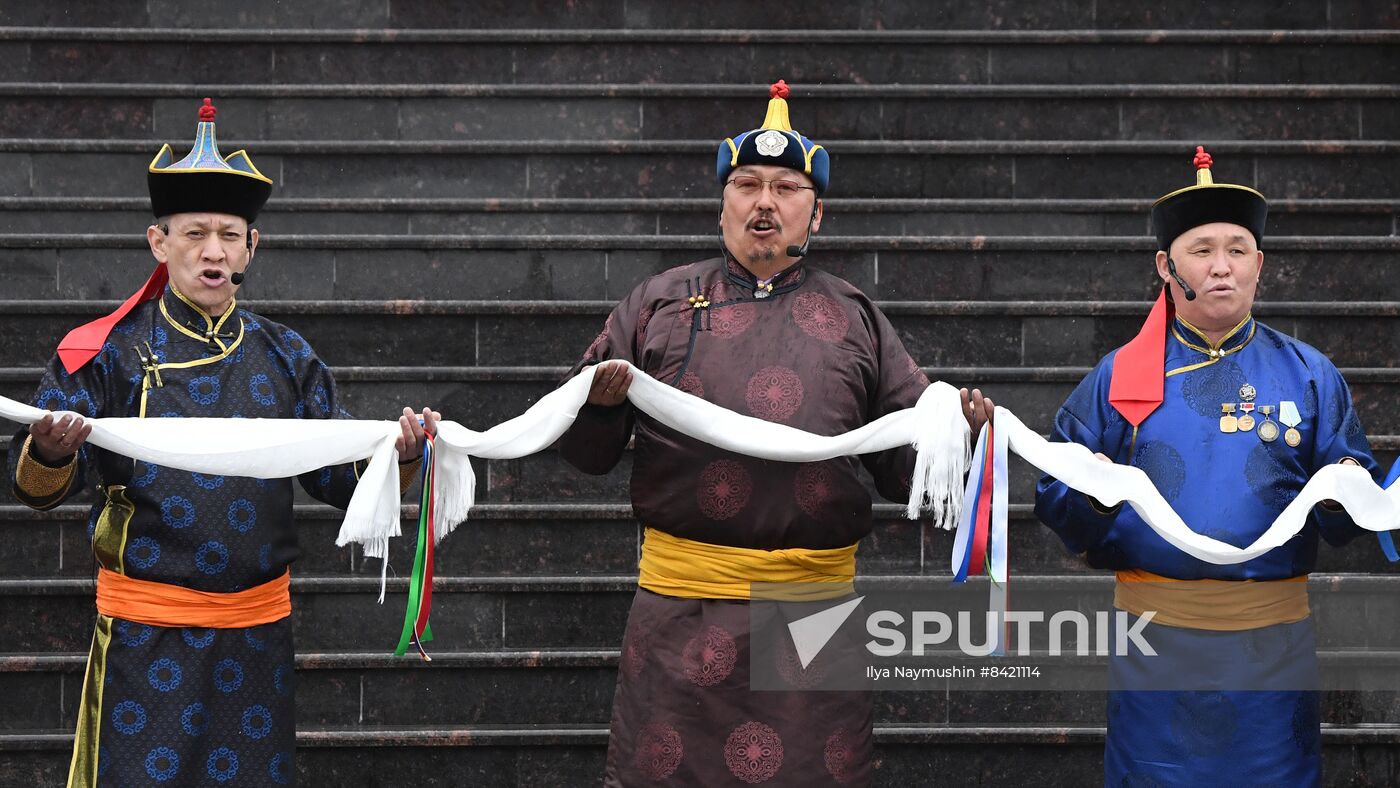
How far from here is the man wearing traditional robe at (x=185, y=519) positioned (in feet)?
13.0

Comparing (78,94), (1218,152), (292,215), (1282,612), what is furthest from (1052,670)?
(78,94)

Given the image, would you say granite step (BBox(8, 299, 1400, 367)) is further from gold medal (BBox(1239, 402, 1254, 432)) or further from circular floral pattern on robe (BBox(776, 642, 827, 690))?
circular floral pattern on robe (BBox(776, 642, 827, 690))

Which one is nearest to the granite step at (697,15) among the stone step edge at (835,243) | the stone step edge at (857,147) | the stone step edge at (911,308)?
the stone step edge at (857,147)

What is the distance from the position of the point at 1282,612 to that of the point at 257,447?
8.15 feet

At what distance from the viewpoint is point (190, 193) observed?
161 inches

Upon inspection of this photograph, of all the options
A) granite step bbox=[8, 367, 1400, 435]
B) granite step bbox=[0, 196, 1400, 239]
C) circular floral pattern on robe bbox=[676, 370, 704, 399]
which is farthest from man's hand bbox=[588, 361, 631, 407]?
granite step bbox=[0, 196, 1400, 239]

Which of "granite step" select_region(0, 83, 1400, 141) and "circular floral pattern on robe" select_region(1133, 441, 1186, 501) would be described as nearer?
"circular floral pattern on robe" select_region(1133, 441, 1186, 501)

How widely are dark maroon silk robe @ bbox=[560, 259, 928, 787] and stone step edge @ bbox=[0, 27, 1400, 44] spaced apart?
278cm

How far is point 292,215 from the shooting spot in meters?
6.32

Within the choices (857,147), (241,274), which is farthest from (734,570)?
(857,147)

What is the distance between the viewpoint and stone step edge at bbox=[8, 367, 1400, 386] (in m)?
5.74

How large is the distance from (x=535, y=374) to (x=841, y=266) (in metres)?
1.21

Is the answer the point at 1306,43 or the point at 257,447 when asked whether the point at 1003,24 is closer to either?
the point at 1306,43

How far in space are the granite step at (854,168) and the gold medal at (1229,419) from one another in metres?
2.54
